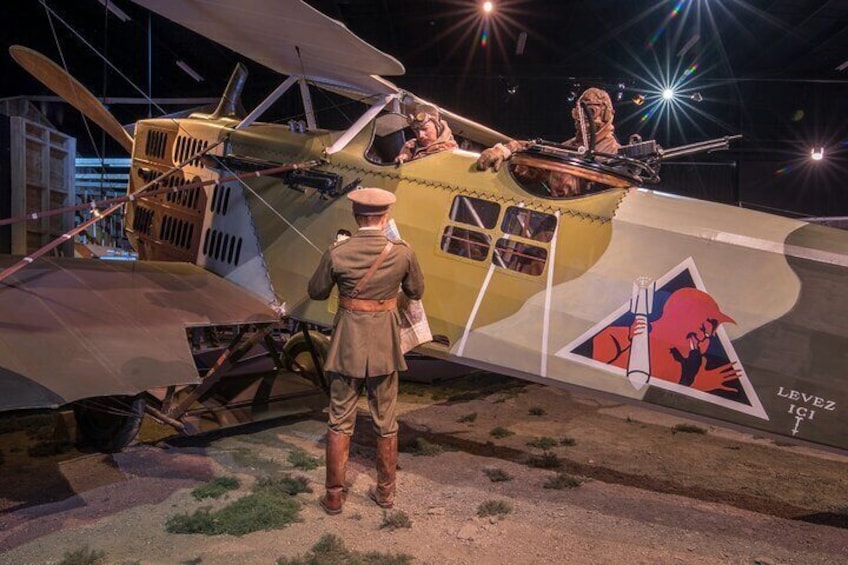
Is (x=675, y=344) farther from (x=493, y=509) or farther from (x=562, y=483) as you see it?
(x=493, y=509)

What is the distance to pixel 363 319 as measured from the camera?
407 centimetres

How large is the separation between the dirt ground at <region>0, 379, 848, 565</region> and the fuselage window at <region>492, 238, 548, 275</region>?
5.68 ft

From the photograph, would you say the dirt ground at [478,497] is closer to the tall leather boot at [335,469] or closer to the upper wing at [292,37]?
the tall leather boot at [335,469]

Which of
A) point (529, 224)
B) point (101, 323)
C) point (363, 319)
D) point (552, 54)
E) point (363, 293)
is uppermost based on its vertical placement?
point (552, 54)

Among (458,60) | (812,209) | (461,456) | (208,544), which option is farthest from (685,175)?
(208,544)

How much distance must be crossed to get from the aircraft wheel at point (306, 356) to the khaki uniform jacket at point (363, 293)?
262cm

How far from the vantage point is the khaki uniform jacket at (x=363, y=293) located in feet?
13.2

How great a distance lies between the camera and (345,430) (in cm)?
410

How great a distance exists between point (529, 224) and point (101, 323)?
3.15m

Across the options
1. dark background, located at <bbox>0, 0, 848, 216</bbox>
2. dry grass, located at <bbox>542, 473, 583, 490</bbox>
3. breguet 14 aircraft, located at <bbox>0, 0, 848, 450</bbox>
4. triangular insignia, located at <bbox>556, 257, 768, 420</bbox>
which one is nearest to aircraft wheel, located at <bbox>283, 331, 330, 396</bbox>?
breguet 14 aircraft, located at <bbox>0, 0, 848, 450</bbox>

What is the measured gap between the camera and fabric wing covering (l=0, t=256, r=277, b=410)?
11.5ft

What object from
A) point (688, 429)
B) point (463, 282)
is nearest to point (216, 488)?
point (463, 282)

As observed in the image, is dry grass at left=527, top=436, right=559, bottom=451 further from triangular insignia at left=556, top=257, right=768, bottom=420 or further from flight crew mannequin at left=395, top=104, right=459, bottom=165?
flight crew mannequin at left=395, top=104, right=459, bottom=165

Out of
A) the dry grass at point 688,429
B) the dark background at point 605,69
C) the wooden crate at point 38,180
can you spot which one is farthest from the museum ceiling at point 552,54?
the dry grass at point 688,429
